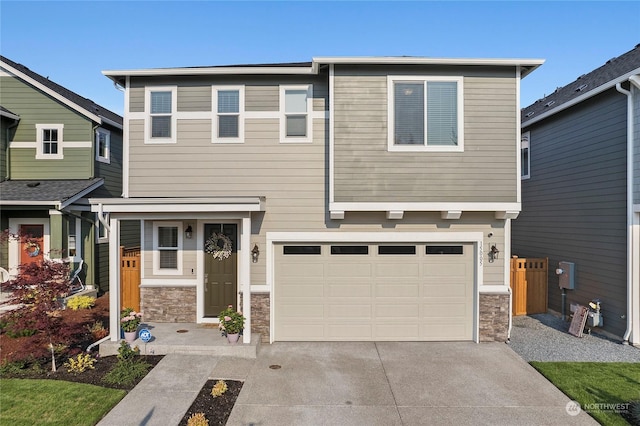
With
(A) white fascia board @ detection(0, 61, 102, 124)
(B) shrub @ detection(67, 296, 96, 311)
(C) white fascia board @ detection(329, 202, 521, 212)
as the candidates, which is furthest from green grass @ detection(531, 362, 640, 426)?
(A) white fascia board @ detection(0, 61, 102, 124)

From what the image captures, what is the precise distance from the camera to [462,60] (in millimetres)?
7629

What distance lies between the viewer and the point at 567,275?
982 centimetres

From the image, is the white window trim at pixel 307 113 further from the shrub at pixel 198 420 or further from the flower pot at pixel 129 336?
the shrub at pixel 198 420

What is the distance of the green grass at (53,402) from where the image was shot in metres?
4.97

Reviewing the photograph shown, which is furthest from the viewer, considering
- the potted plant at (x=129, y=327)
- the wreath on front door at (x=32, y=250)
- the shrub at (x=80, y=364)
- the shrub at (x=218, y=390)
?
the wreath on front door at (x=32, y=250)

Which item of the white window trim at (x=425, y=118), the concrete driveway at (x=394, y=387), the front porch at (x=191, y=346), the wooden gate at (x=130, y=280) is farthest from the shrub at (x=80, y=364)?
the white window trim at (x=425, y=118)

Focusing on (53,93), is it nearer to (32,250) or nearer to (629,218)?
(32,250)

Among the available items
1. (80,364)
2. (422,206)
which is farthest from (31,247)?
(422,206)

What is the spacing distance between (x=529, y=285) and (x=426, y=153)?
590 centimetres

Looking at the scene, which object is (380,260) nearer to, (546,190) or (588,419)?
(588,419)

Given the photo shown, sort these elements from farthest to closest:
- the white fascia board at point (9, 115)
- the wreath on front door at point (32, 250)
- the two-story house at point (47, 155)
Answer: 1. the two-story house at point (47, 155)
2. the white fascia board at point (9, 115)
3. the wreath on front door at point (32, 250)

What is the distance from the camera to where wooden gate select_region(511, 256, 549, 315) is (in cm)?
1057

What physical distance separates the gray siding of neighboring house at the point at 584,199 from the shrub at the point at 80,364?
36.2ft

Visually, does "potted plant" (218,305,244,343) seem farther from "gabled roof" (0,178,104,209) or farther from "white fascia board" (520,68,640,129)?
"white fascia board" (520,68,640,129)
